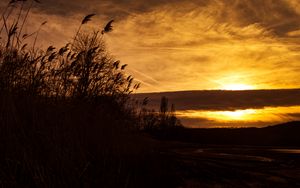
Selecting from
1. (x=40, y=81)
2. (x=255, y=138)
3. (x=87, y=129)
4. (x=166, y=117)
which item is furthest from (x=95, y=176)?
(x=166, y=117)

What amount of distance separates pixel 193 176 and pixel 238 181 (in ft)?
3.24

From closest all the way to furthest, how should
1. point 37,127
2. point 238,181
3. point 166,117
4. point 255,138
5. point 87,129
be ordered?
point 37,127 < point 87,129 < point 238,181 < point 255,138 < point 166,117

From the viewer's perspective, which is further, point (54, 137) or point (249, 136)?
point (249, 136)

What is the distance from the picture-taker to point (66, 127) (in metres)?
5.68


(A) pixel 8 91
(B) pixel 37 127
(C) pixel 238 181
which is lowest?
(C) pixel 238 181

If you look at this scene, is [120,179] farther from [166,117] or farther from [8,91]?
[166,117]

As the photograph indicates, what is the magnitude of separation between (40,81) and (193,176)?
3.99 m

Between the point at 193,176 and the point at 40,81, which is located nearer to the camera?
the point at 40,81

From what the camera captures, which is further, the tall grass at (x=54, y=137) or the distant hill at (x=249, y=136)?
the distant hill at (x=249, y=136)

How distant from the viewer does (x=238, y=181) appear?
8945 mm

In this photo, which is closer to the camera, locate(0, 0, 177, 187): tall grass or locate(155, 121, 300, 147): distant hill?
locate(0, 0, 177, 187): tall grass

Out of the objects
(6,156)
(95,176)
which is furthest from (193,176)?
(6,156)

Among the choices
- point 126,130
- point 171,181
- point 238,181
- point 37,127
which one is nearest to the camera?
point 37,127

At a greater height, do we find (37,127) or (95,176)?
(37,127)
